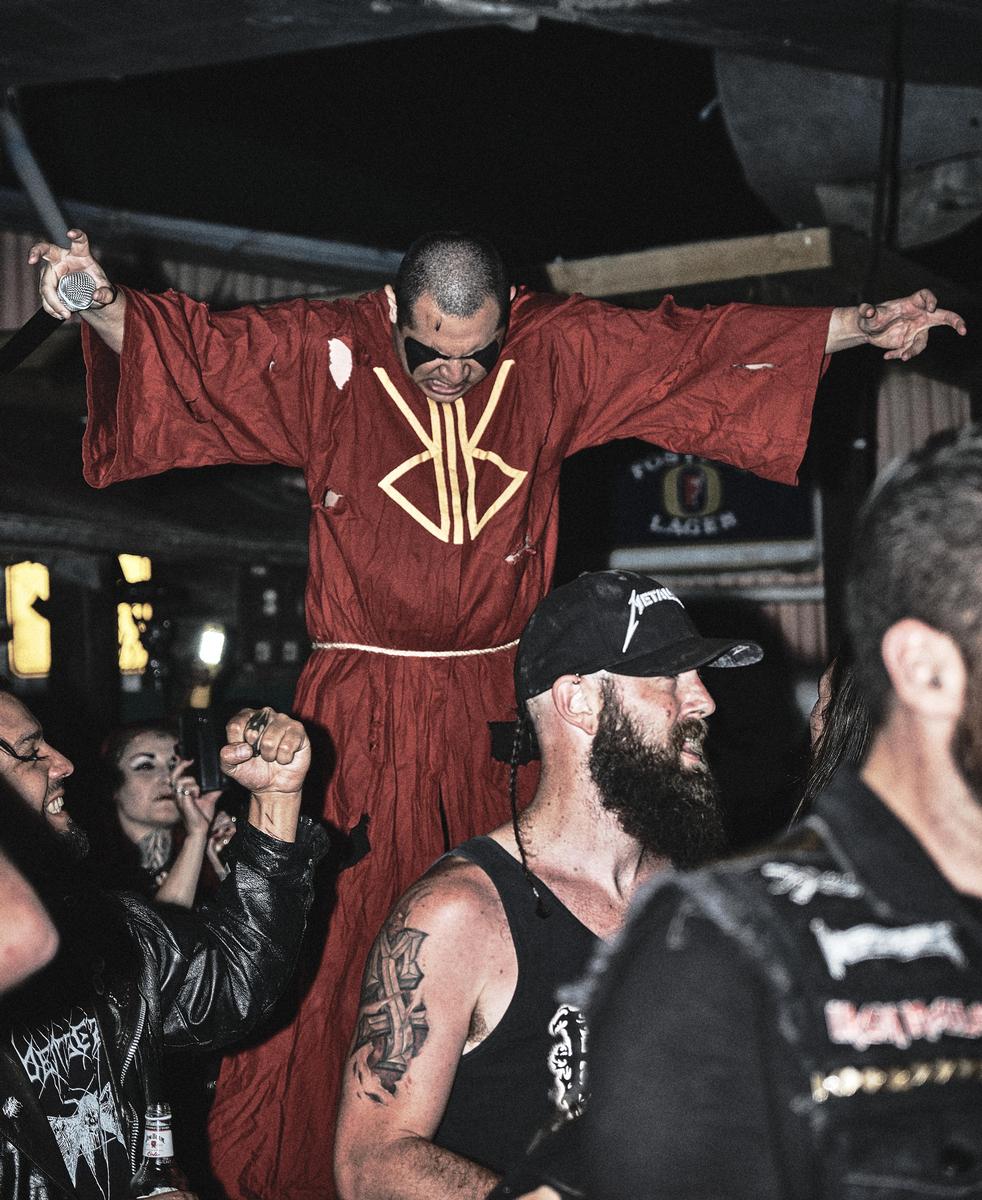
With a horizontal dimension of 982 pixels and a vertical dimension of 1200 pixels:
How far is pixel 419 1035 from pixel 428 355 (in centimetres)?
148

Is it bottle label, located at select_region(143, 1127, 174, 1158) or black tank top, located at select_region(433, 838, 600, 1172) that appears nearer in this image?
black tank top, located at select_region(433, 838, 600, 1172)

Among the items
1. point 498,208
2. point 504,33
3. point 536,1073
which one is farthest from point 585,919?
point 498,208

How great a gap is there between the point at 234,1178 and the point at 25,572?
3.87 metres

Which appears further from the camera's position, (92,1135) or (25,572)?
(25,572)

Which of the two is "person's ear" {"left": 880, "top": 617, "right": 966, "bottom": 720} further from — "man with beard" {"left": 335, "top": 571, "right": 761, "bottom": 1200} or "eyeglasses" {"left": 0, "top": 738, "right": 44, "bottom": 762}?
"eyeglasses" {"left": 0, "top": 738, "right": 44, "bottom": 762}

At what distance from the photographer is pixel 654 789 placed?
8.33 feet

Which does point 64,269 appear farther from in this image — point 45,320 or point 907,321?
point 907,321

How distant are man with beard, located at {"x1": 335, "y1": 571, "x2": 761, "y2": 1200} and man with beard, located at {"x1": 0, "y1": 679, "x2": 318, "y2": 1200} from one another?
436mm

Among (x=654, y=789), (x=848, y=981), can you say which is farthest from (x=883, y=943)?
(x=654, y=789)

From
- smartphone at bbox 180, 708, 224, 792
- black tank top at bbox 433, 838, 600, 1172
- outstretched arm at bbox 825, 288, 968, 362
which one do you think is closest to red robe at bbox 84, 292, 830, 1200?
outstretched arm at bbox 825, 288, 968, 362

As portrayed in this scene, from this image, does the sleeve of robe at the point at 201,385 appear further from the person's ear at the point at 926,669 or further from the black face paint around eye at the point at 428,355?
the person's ear at the point at 926,669

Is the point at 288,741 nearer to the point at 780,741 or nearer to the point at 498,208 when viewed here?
the point at 780,741

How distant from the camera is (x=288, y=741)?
8.59ft

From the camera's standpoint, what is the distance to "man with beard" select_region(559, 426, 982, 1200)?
109cm
